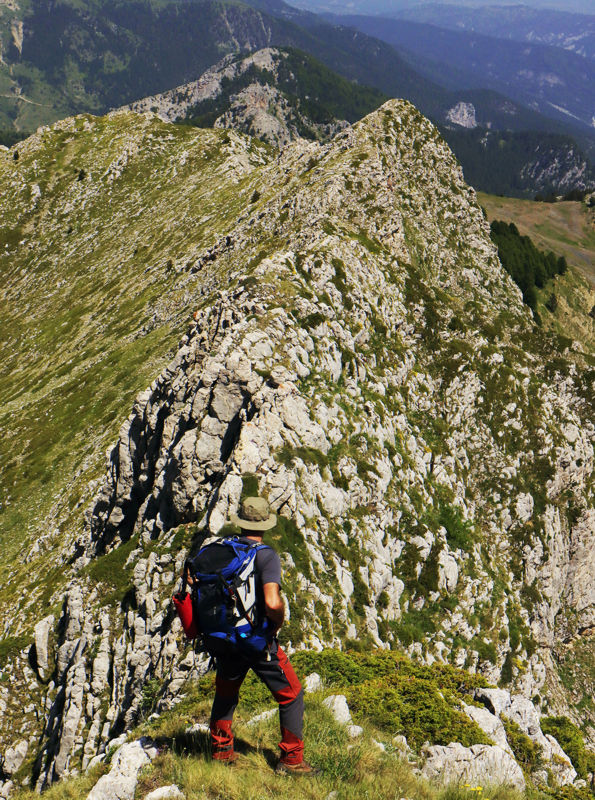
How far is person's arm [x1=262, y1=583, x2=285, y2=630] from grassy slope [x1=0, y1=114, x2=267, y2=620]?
38.8 m

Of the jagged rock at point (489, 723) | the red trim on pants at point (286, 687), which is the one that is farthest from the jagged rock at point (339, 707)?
the jagged rock at point (489, 723)

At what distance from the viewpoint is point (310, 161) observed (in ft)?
254

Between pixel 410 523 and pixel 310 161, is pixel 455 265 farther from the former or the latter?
pixel 410 523

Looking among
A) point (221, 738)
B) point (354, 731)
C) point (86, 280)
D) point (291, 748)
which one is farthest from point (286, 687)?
point (86, 280)

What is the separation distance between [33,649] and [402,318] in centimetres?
3969

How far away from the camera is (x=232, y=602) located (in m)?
8.48

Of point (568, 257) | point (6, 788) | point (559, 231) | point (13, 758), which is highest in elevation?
point (559, 231)

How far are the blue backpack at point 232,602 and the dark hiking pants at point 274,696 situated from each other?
1.45 ft

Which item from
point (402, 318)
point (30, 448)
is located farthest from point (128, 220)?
point (402, 318)

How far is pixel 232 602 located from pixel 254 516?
153 centimetres

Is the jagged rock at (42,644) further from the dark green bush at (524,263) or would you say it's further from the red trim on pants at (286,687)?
the dark green bush at (524,263)

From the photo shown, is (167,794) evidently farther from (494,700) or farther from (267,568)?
(494,700)

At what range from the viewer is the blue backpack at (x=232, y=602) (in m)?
8.49

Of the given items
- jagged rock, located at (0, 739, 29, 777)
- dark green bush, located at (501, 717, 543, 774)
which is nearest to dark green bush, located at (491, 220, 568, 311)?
dark green bush, located at (501, 717, 543, 774)
